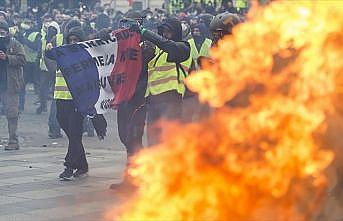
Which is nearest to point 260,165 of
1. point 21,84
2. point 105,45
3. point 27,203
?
point 27,203

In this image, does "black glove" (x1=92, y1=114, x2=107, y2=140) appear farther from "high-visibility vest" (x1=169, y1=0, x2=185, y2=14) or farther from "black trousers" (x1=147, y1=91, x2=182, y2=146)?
"high-visibility vest" (x1=169, y1=0, x2=185, y2=14)

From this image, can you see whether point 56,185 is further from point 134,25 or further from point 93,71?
point 134,25

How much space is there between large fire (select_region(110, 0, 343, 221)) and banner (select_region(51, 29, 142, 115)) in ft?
11.6

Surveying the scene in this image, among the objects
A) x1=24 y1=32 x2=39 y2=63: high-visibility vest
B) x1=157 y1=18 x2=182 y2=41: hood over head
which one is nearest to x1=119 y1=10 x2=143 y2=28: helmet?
x1=157 y1=18 x2=182 y2=41: hood over head

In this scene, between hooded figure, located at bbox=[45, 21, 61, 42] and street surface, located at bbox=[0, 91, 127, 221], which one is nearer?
street surface, located at bbox=[0, 91, 127, 221]

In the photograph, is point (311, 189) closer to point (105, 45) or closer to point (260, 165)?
point (260, 165)

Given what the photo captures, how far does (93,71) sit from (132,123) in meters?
0.92

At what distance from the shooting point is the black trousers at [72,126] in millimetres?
10609

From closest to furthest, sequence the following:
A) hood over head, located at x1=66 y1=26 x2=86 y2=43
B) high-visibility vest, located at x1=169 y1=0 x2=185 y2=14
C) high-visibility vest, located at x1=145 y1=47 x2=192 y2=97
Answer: high-visibility vest, located at x1=145 y1=47 x2=192 y2=97 < hood over head, located at x1=66 y1=26 x2=86 y2=43 < high-visibility vest, located at x1=169 y1=0 x2=185 y2=14

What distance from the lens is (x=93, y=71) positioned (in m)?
10.5

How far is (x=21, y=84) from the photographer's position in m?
13.8

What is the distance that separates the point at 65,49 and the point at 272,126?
4.57 m

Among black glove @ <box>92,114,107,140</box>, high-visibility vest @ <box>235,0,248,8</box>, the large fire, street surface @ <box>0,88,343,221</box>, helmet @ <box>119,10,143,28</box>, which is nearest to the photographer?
the large fire

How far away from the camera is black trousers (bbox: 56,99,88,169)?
34.8 feet
